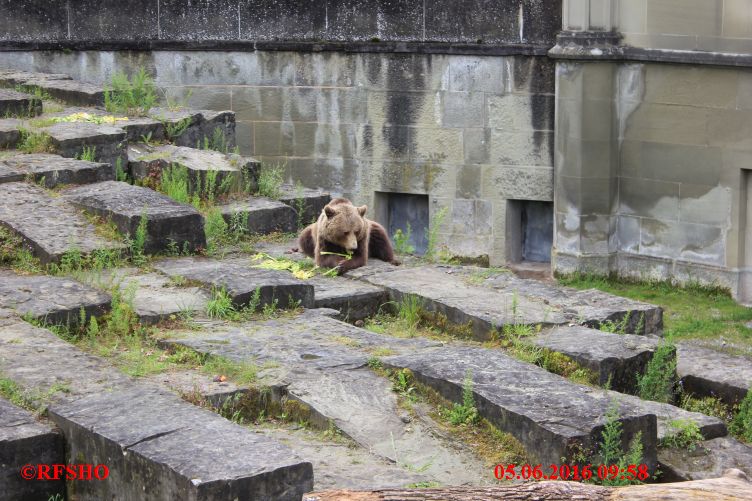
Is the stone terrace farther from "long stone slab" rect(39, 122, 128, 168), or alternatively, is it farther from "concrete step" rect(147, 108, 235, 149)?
"concrete step" rect(147, 108, 235, 149)

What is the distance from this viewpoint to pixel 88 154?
32.2 ft

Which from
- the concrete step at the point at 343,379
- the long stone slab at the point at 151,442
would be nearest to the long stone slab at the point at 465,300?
the concrete step at the point at 343,379

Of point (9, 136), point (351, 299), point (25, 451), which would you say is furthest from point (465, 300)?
point (9, 136)

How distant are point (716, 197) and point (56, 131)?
6.49m

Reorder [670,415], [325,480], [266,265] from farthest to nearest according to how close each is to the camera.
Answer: [266,265] → [670,415] → [325,480]

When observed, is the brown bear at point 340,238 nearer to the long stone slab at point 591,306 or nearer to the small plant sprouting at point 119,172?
the long stone slab at point 591,306

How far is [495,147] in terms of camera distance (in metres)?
13.5

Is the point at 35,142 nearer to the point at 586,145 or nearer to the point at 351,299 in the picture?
the point at 351,299

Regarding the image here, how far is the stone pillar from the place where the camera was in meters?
12.5

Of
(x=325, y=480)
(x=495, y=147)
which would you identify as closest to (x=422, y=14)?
(x=495, y=147)

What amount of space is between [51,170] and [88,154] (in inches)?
22.0

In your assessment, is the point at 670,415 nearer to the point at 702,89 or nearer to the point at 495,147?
the point at 702,89

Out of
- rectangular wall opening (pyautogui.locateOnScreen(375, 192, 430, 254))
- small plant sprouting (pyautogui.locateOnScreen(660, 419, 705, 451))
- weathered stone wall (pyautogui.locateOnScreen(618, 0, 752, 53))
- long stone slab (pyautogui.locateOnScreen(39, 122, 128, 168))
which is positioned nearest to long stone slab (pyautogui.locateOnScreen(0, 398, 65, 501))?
small plant sprouting (pyautogui.locateOnScreen(660, 419, 705, 451))

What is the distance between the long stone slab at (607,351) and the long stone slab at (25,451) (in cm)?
290
